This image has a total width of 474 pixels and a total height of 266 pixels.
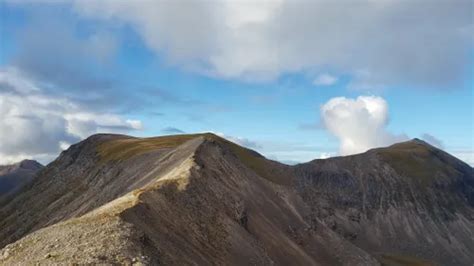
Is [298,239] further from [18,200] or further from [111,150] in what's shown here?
[18,200]

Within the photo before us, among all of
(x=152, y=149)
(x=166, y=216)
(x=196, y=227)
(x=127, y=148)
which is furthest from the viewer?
(x=127, y=148)

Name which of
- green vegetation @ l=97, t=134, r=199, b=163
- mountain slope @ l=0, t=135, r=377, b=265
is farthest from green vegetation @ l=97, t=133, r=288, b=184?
mountain slope @ l=0, t=135, r=377, b=265

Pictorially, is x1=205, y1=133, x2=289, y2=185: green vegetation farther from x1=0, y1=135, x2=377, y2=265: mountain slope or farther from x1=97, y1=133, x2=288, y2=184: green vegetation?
x1=0, y1=135, x2=377, y2=265: mountain slope

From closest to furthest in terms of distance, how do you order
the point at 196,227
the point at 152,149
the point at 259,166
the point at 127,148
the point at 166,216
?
the point at 166,216 < the point at 196,227 < the point at 152,149 < the point at 127,148 < the point at 259,166

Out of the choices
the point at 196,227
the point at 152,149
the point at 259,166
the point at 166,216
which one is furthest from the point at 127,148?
the point at 166,216

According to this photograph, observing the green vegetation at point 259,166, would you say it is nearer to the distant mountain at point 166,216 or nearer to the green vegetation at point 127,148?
the distant mountain at point 166,216

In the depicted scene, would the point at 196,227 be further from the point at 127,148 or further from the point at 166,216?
the point at 127,148

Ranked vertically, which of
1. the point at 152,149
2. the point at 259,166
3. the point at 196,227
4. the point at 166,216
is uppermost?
the point at 259,166

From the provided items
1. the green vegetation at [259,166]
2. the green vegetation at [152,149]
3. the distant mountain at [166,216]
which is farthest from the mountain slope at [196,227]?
the green vegetation at [259,166]

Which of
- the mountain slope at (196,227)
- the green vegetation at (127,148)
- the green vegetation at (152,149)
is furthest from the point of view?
the green vegetation at (152,149)

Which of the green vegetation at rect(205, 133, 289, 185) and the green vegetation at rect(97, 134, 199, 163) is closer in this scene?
the green vegetation at rect(97, 134, 199, 163)

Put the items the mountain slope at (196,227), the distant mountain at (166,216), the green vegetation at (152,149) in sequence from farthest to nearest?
the green vegetation at (152,149), the distant mountain at (166,216), the mountain slope at (196,227)
